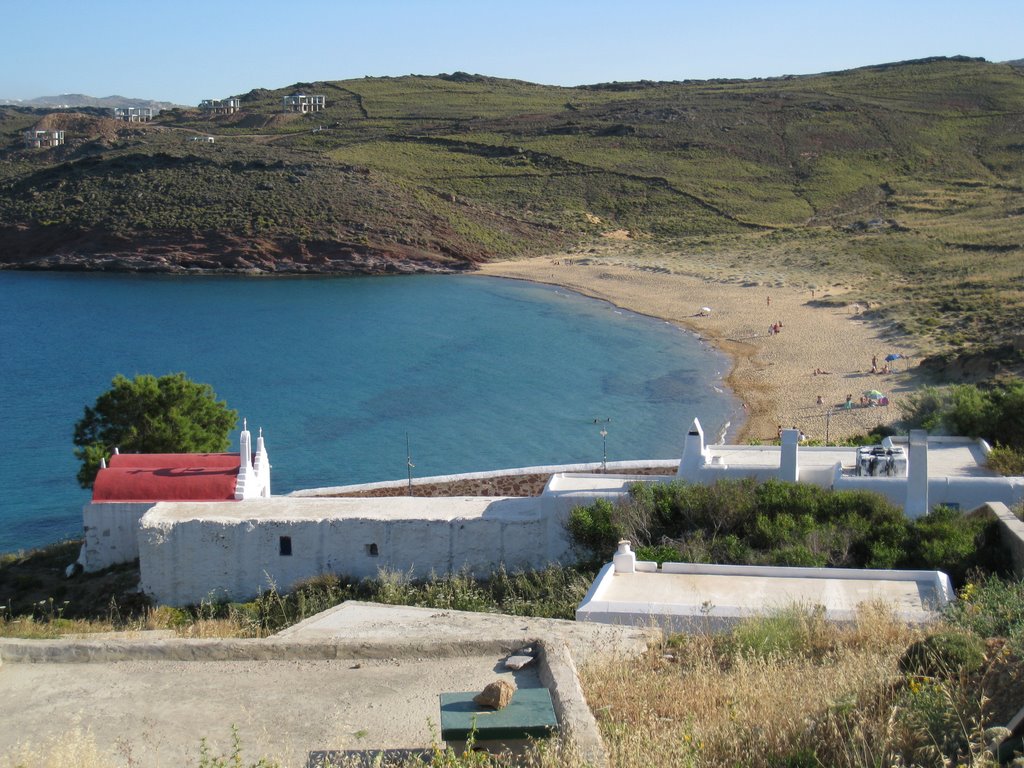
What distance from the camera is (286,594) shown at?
16500 millimetres

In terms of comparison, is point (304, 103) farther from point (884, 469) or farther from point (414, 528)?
point (884, 469)

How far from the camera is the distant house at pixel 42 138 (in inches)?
4481

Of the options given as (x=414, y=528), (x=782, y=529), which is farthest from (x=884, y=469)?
(x=414, y=528)

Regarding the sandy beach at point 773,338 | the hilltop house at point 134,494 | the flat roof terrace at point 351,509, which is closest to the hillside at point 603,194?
the sandy beach at point 773,338

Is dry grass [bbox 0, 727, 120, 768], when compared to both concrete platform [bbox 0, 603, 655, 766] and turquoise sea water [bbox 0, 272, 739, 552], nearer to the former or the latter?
concrete platform [bbox 0, 603, 655, 766]

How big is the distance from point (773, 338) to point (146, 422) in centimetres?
2923

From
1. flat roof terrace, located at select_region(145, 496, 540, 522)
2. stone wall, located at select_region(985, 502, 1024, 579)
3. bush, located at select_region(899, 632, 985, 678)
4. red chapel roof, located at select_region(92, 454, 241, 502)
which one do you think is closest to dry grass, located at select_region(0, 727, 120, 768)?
bush, located at select_region(899, 632, 985, 678)

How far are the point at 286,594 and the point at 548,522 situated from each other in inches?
155

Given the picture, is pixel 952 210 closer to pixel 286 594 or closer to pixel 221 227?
pixel 221 227

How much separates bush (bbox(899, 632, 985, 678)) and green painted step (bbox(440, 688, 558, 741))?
198cm

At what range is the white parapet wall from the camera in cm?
1666

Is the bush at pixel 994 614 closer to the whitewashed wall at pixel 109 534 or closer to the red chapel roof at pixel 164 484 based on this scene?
the red chapel roof at pixel 164 484

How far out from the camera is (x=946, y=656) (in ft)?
20.7

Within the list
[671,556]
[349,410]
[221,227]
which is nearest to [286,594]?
[671,556]
